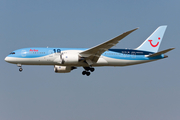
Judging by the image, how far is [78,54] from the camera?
4291 cm

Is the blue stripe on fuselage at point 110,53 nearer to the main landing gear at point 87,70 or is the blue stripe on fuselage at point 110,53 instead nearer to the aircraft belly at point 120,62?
the aircraft belly at point 120,62

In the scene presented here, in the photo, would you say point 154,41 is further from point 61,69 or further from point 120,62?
point 61,69

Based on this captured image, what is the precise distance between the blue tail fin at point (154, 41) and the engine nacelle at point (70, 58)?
11259mm

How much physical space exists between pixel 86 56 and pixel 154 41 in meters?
13.4

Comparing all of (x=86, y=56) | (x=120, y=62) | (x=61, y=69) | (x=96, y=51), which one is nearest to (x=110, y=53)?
(x=120, y=62)

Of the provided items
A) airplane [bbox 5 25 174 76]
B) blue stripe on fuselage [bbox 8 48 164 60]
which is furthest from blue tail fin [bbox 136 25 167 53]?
blue stripe on fuselage [bbox 8 48 164 60]

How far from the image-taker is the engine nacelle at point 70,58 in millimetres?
41875

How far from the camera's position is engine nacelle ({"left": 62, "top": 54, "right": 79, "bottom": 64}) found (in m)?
41.9

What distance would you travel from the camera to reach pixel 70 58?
42.1 meters

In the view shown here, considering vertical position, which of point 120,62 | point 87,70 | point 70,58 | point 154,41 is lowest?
point 87,70

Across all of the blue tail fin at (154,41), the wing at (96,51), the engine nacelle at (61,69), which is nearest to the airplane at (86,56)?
the wing at (96,51)

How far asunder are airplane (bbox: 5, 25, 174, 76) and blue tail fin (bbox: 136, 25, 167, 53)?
71 centimetres

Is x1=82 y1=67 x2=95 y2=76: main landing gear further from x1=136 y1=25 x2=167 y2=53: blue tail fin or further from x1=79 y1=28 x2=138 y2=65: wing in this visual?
x1=136 y1=25 x2=167 y2=53: blue tail fin

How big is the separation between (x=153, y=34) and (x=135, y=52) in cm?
606
